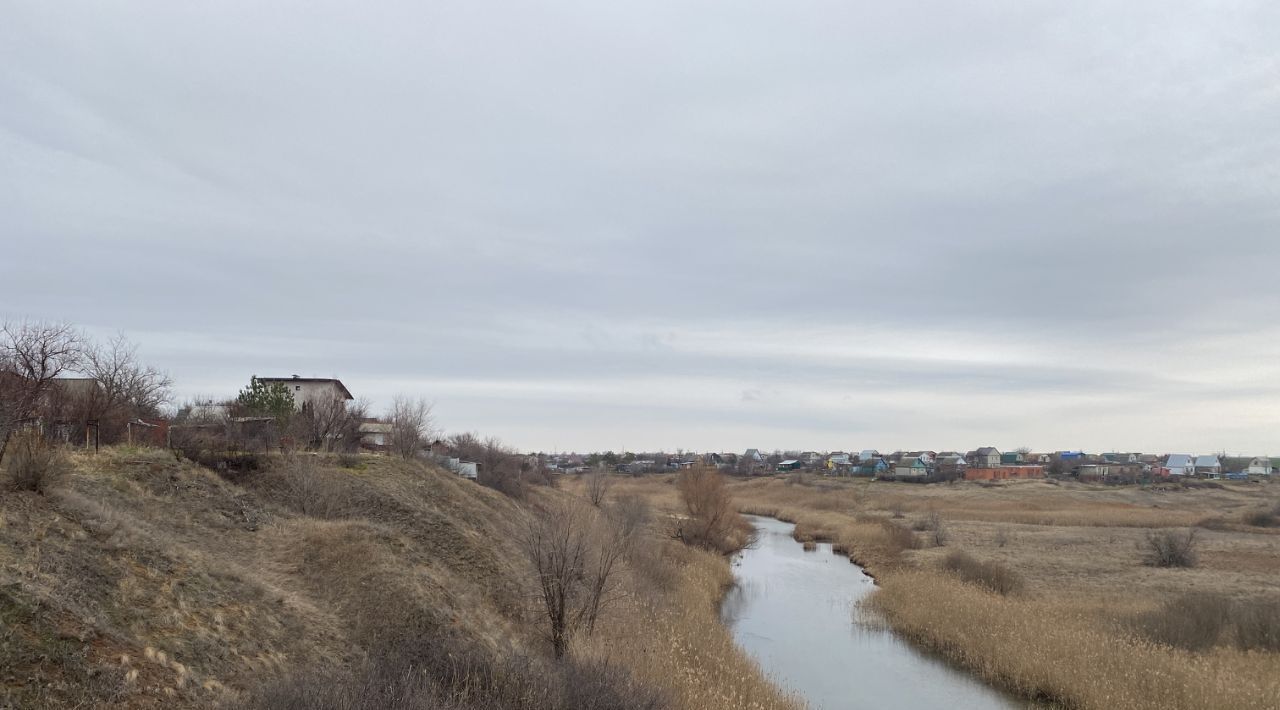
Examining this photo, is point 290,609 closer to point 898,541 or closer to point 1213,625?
point 1213,625

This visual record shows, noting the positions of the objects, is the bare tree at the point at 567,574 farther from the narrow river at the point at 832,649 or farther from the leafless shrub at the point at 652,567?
the leafless shrub at the point at 652,567

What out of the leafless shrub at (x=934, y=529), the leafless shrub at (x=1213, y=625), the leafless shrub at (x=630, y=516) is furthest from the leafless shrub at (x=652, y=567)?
the leafless shrub at (x=934, y=529)

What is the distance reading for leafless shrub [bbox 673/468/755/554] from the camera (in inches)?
1786

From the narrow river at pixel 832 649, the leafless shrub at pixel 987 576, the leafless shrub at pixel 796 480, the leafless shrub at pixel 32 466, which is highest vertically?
the leafless shrub at pixel 32 466

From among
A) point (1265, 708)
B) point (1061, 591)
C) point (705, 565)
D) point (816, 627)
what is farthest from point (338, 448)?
point (1265, 708)

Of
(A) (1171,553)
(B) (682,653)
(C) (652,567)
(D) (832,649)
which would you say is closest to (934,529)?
(A) (1171,553)

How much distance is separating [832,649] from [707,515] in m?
21.9

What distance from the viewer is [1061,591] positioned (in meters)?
30.8

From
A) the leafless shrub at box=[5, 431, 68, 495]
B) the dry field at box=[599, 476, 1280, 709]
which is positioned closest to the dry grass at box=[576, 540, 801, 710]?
the dry field at box=[599, 476, 1280, 709]

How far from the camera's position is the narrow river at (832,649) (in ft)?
66.0

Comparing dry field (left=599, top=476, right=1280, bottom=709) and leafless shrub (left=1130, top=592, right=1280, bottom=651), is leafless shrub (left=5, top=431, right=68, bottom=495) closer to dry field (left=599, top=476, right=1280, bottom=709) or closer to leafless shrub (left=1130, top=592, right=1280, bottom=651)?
dry field (left=599, top=476, right=1280, bottom=709)

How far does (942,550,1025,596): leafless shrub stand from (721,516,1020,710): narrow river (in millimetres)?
4186

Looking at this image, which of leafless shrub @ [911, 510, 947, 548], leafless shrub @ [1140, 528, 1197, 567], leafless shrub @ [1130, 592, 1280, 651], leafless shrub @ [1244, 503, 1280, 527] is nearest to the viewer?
leafless shrub @ [1130, 592, 1280, 651]

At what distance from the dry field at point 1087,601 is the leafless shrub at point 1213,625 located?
5 centimetres
